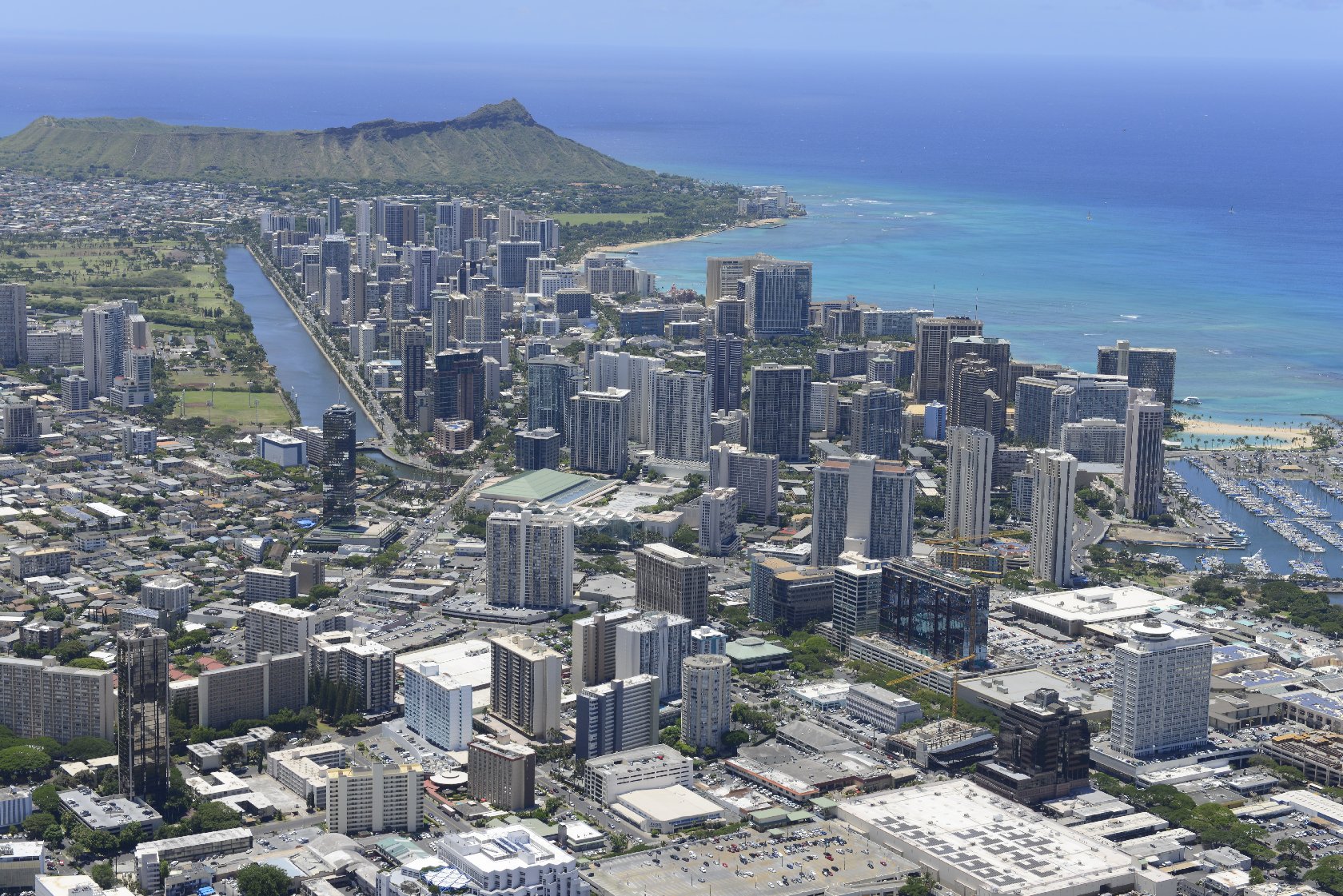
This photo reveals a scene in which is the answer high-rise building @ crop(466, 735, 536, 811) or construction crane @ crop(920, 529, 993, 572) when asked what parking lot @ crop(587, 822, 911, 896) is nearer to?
high-rise building @ crop(466, 735, 536, 811)

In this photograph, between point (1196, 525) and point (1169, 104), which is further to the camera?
point (1169, 104)

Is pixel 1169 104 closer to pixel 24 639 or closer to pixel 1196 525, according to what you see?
pixel 1196 525

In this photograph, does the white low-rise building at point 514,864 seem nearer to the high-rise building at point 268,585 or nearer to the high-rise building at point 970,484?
the high-rise building at point 268,585

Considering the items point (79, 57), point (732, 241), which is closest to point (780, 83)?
point (79, 57)

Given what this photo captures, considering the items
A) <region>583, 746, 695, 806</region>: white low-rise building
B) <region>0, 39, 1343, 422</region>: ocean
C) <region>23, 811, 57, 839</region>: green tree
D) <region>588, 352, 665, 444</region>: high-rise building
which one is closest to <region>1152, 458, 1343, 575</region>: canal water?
<region>0, 39, 1343, 422</region>: ocean

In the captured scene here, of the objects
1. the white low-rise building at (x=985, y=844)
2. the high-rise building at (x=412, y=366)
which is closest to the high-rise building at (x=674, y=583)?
the white low-rise building at (x=985, y=844)
